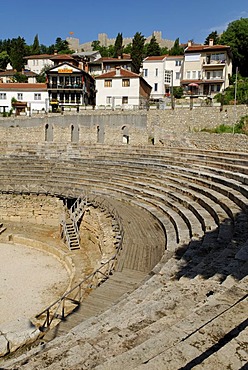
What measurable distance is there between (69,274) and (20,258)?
2.90 meters

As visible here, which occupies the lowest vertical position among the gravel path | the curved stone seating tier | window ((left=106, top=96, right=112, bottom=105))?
the gravel path

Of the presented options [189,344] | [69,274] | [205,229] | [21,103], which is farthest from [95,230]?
[21,103]

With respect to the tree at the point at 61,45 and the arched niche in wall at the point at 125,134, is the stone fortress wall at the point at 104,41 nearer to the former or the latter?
the tree at the point at 61,45

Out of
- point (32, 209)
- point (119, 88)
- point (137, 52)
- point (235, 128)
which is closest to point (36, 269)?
point (32, 209)

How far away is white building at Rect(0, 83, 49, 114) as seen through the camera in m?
43.2

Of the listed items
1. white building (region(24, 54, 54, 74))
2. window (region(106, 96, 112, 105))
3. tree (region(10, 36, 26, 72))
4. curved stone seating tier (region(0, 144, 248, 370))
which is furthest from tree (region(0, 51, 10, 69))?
curved stone seating tier (region(0, 144, 248, 370))

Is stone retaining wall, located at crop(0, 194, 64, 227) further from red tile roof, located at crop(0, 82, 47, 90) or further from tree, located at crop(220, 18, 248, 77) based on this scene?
tree, located at crop(220, 18, 248, 77)

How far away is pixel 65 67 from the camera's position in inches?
1688

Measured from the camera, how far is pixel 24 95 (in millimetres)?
43500

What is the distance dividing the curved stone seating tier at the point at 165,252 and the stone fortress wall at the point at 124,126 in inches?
95.9

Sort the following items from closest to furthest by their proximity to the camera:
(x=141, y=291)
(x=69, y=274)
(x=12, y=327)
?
(x=141, y=291), (x=12, y=327), (x=69, y=274)

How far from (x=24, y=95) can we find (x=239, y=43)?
99.9ft

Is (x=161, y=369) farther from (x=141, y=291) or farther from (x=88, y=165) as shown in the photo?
(x=88, y=165)

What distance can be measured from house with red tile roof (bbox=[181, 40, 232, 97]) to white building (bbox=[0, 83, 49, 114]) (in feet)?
59.5
